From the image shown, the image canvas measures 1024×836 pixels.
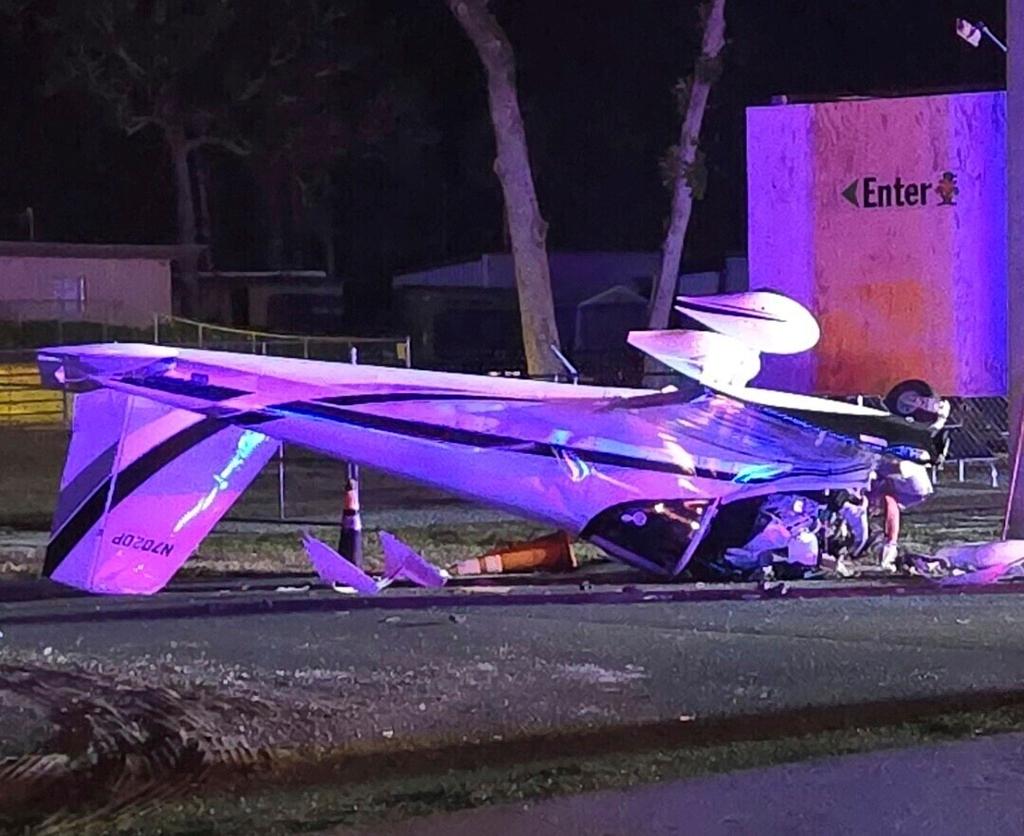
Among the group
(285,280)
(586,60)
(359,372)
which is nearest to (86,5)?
(285,280)

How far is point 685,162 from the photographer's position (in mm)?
27859

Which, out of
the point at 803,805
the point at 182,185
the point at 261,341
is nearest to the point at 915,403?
the point at 803,805

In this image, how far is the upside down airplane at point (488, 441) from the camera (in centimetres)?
1121

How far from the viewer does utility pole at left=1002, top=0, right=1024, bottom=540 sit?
13656mm

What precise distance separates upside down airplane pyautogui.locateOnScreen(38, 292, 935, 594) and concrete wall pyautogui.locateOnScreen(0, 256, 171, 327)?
26.6 m

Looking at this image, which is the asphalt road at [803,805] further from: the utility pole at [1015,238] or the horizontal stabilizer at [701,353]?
the utility pole at [1015,238]

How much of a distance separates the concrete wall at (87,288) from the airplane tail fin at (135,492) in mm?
26792

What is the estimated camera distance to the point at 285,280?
45.4 metres

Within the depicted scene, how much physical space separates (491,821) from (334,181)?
4453 centimetres

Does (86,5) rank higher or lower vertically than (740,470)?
higher

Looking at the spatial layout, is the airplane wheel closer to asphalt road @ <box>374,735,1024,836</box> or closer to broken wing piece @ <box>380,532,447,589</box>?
broken wing piece @ <box>380,532,447,589</box>

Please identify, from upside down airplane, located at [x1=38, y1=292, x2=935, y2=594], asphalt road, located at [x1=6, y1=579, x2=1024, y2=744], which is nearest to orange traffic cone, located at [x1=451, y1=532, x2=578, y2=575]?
upside down airplane, located at [x1=38, y1=292, x2=935, y2=594]

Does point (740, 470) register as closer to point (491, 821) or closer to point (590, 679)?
point (590, 679)

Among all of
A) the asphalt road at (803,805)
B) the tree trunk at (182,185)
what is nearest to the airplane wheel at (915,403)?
the asphalt road at (803,805)
